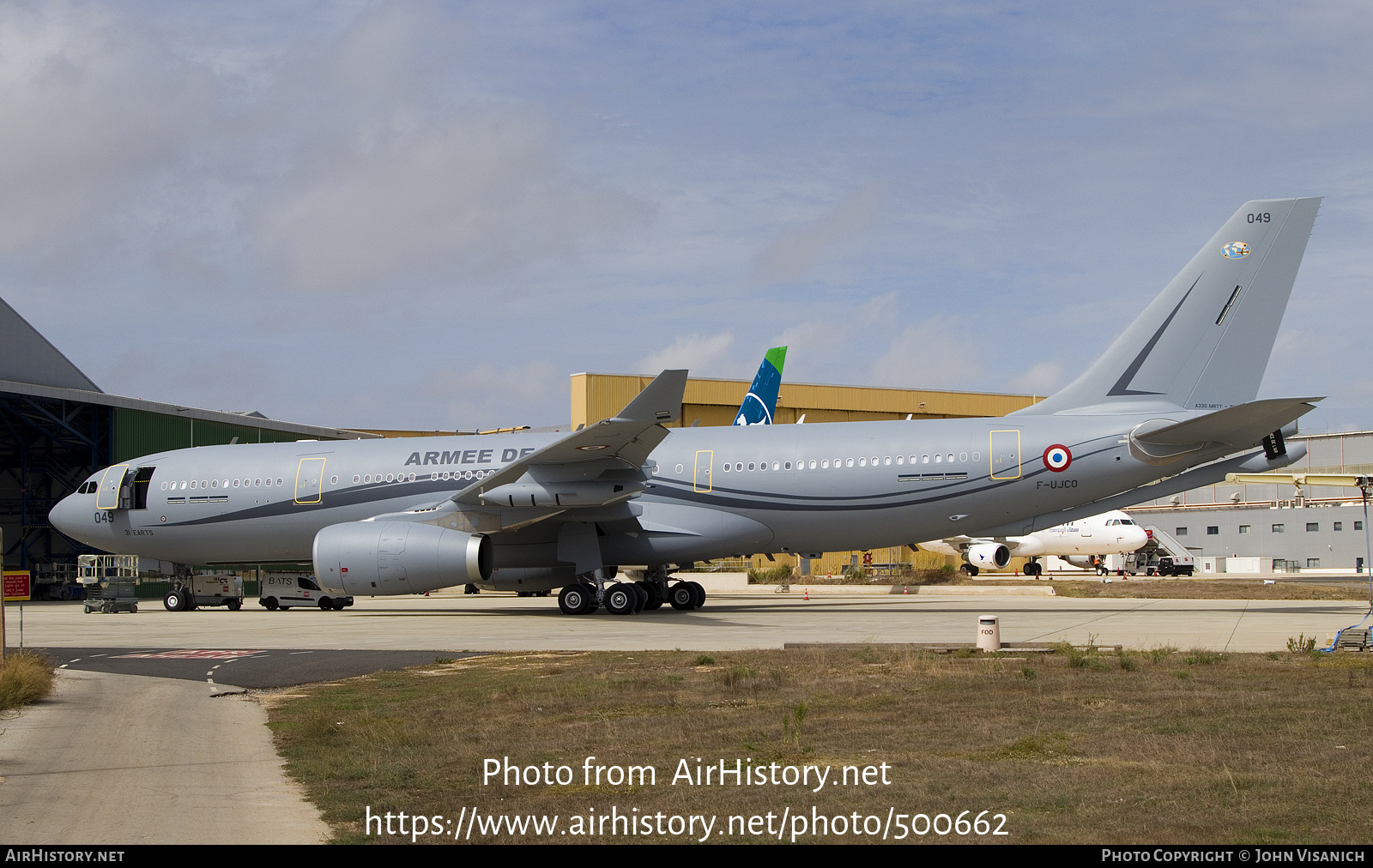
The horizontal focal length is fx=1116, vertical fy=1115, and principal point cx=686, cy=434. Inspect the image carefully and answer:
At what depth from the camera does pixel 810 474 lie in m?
21.6

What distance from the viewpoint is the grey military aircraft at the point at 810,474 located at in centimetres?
2009

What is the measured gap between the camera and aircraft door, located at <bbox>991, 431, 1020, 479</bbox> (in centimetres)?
2088

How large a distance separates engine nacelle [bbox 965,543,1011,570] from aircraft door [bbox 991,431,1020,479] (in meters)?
19.5

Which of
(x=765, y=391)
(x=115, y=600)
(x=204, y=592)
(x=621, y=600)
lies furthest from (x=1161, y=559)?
(x=115, y=600)

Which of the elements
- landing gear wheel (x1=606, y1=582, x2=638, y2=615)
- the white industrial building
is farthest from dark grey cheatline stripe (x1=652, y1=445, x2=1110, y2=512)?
the white industrial building

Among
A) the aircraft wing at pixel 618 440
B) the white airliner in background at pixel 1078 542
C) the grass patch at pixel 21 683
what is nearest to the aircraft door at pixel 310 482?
the aircraft wing at pixel 618 440

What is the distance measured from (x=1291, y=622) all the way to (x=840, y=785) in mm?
14376

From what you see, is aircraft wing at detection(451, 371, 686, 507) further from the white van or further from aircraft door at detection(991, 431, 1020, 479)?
the white van

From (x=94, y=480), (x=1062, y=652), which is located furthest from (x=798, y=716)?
(x=94, y=480)

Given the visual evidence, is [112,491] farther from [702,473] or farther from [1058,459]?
[1058,459]

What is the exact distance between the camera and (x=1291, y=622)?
17.4 metres

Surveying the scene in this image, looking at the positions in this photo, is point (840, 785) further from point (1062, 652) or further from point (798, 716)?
point (1062, 652)

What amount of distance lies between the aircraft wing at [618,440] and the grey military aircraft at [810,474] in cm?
6

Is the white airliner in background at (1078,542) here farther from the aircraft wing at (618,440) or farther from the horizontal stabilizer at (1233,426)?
the aircraft wing at (618,440)
